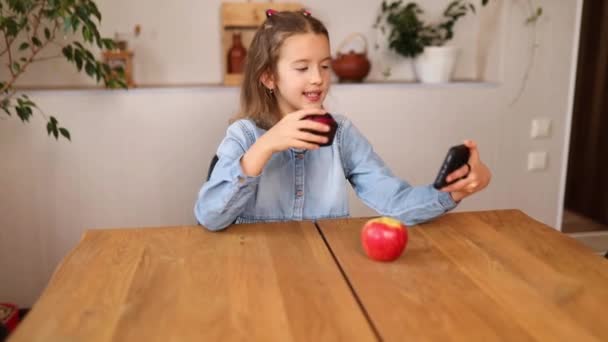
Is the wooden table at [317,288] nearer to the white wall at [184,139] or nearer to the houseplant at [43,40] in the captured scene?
the houseplant at [43,40]

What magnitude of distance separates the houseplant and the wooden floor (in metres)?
2.76

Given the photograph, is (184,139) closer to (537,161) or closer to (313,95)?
(313,95)

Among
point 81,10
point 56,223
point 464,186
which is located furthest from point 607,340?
point 56,223

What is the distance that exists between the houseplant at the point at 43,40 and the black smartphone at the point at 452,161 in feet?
4.54

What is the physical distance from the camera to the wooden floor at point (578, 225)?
337 centimetres

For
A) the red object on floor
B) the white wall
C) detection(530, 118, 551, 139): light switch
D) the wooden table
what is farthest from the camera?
detection(530, 118, 551, 139): light switch

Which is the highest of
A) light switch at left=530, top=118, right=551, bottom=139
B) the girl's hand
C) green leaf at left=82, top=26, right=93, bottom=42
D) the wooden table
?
green leaf at left=82, top=26, right=93, bottom=42

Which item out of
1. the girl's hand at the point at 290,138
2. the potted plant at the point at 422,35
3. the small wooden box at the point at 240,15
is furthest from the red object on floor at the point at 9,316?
the potted plant at the point at 422,35

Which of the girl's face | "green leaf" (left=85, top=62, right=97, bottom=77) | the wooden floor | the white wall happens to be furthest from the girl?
the wooden floor

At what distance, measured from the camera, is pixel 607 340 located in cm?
80

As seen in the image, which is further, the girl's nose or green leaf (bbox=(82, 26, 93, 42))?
green leaf (bbox=(82, 26, 93, 42))

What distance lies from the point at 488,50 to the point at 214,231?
81.5 inches

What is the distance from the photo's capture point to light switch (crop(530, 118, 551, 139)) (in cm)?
280

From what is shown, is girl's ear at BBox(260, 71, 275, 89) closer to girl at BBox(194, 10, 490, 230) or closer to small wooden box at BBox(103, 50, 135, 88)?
girl at BBox(194, 10, 490, 230)
